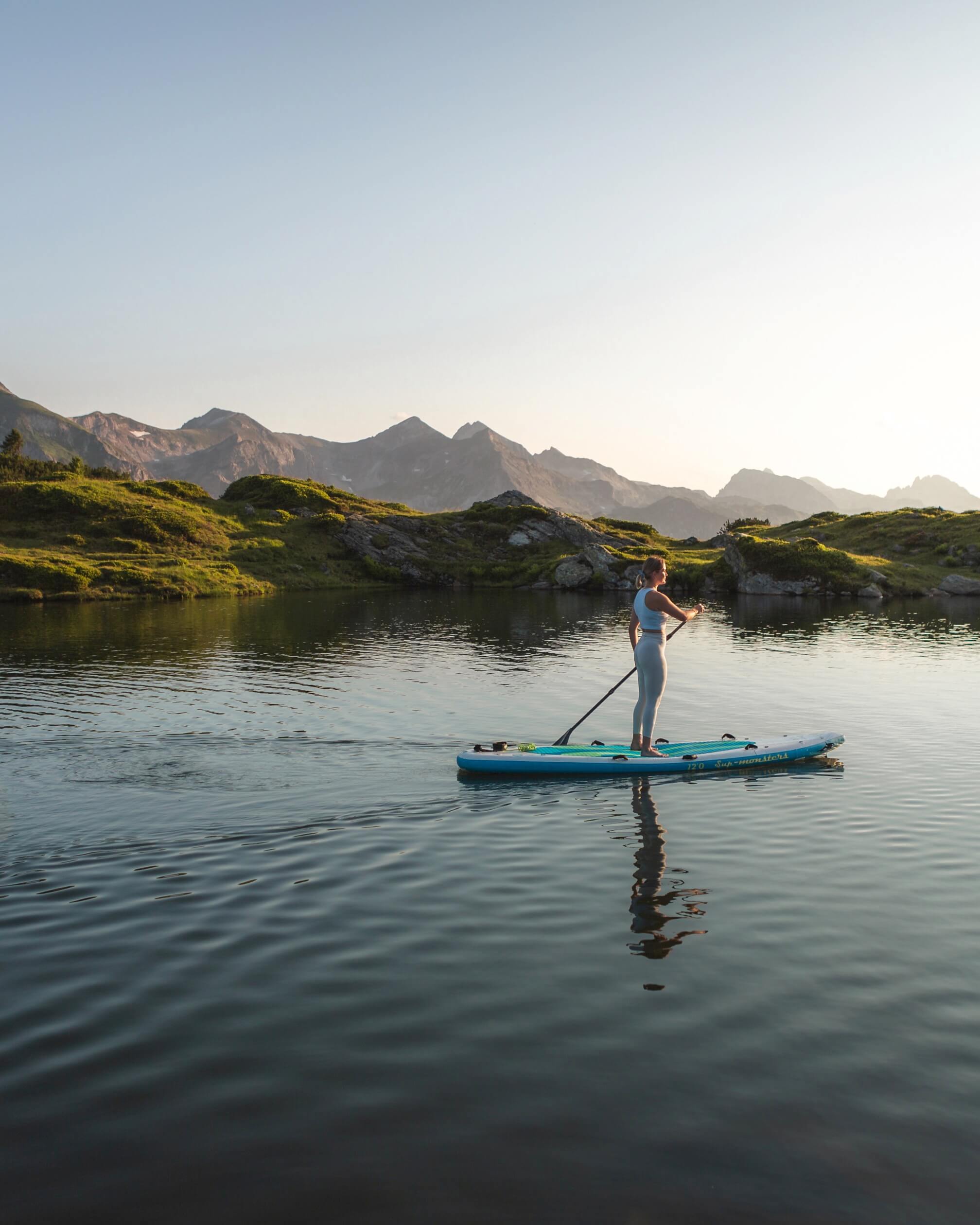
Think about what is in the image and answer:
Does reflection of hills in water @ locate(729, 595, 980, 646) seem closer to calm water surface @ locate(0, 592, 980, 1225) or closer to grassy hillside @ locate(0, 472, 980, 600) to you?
grassy hillside @ locate(0, 472, 980, 600)

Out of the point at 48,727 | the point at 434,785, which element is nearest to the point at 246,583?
the point at 48,727

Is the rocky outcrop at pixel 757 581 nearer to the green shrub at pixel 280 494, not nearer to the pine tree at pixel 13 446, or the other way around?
the green shrub at pixel 280 494

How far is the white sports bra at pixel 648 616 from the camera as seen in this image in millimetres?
19031

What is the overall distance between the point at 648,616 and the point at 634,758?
11.5 feet

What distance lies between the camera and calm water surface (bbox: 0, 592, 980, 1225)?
256 inches

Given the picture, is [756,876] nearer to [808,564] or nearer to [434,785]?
[434,785]

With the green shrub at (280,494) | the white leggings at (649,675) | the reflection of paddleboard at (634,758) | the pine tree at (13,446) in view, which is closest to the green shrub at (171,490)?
the green shrub at (280,494)

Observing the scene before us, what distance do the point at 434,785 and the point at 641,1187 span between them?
13172 millimetres

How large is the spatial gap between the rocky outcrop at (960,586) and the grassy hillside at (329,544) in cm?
242

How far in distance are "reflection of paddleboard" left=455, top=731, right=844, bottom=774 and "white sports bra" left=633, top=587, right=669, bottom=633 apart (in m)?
3.21

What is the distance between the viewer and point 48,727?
25.1 metres

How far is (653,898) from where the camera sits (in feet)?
41.5

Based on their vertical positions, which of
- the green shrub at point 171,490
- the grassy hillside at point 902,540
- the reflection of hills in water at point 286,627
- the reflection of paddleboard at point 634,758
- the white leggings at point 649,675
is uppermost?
the green shrub at point 171,490

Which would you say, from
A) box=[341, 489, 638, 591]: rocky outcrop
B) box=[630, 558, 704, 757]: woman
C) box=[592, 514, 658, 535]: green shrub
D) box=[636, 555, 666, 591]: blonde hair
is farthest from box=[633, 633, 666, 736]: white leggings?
box=[592, 514, 658, 535]: green shrub
